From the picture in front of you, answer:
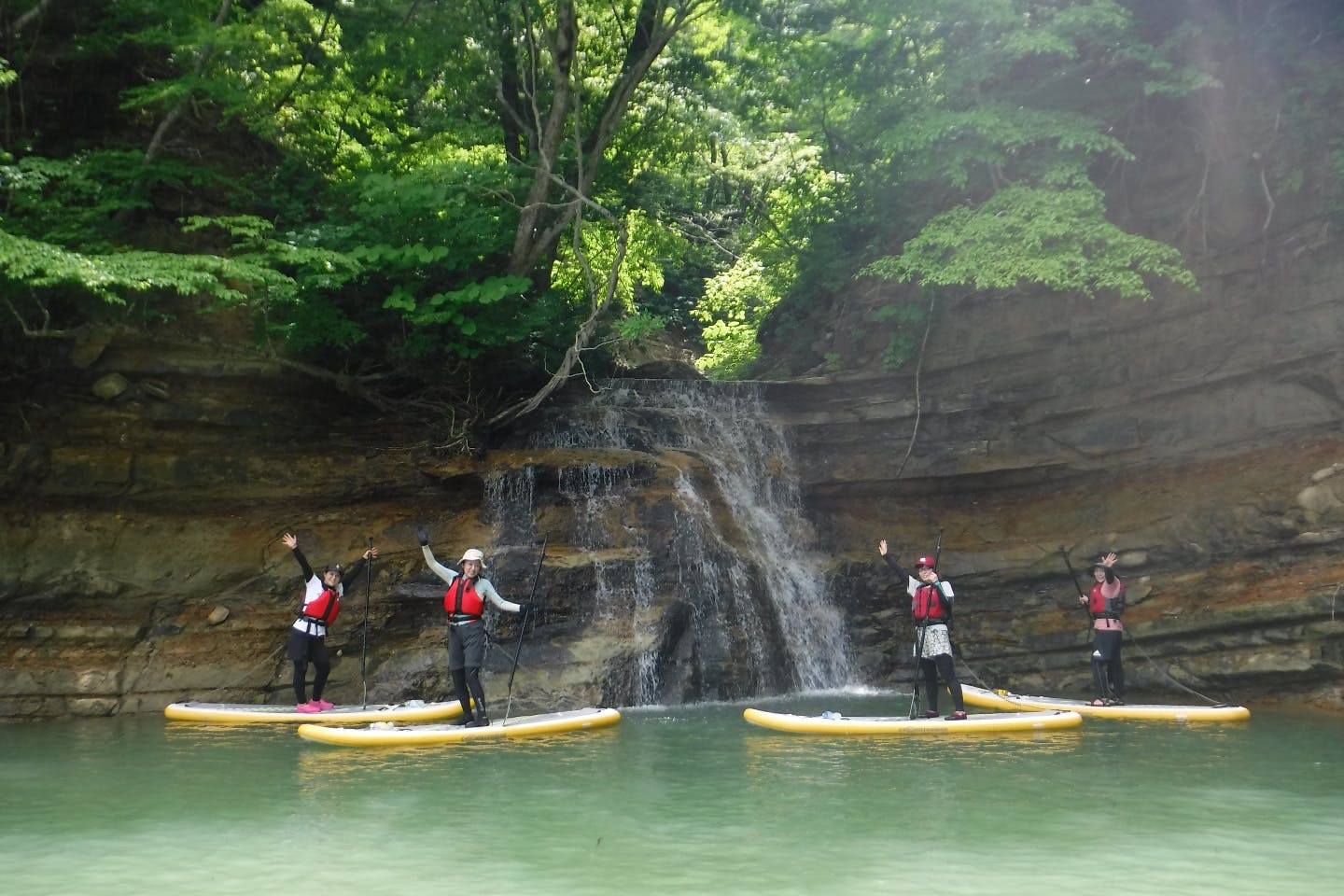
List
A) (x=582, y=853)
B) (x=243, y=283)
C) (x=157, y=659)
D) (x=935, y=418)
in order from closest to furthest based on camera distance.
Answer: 1. (x=582, y=853)
2. (x=157, y=659)
3. (x=243, y=283)
4. (x=935, y=418)

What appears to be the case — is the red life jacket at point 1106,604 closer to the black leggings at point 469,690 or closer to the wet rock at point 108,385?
the black leggings at point 469,690

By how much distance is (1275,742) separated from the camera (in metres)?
10.1

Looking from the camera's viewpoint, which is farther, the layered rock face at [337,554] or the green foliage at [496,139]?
the green foliage at [496,139]

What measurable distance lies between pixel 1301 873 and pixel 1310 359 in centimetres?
1121

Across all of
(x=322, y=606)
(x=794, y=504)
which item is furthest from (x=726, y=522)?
(x=322, y=606)

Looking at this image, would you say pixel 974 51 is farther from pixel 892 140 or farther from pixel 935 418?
pixel 935 418

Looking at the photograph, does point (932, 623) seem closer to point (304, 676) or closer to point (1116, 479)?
point (1116, 479)

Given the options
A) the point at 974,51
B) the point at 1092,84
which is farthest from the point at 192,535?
the point at 1092,84

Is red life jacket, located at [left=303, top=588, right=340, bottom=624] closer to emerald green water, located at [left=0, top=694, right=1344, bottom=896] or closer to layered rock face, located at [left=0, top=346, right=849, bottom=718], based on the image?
layered rock face, located at [left=0, top=346, right=849, bottom=718]

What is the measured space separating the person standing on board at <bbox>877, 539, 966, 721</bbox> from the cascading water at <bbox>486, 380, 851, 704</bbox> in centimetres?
349

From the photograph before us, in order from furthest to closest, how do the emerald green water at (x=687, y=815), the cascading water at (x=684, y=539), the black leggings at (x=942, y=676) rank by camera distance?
the cascading water at (x=684, y=539) < the black leggings at (x=942, y=676) < the emerald green water at (x=687, y=815)

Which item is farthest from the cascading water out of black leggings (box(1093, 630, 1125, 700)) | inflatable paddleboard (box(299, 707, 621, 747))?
black leggings (box(1093, 630, 1125, 700))

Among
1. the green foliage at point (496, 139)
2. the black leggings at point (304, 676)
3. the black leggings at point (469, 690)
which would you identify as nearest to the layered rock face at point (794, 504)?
the green foliage at point (496, 139)

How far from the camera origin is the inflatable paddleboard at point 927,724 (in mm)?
10469
